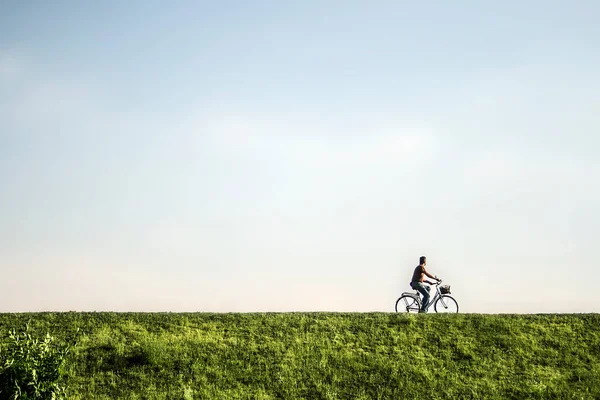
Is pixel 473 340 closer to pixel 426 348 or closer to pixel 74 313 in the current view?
pixel 426 348

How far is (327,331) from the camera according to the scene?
2531 centimetres

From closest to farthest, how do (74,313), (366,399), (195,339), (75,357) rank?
1. (366,399)
2. (75,357)
3. (195,339)
4. (74,313)

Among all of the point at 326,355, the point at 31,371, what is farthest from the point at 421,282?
the point at 31,371

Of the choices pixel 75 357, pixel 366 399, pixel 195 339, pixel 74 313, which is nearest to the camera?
pixel 366 399

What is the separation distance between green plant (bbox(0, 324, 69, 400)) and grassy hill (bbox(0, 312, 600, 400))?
3235 mm

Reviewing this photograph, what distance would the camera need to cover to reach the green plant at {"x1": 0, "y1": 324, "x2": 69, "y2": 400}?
1717cm

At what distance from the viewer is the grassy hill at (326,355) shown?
846 inches

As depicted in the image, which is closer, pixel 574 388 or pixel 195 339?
pixel 574 388

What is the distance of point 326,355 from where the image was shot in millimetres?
23438

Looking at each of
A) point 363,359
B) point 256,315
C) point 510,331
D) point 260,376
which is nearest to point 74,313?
point 256,315

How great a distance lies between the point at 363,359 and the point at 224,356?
5077 millimetres

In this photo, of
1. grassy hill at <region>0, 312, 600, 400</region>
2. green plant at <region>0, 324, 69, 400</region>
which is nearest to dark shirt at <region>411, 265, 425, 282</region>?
grassy hill at <region>0, 312, 600, 400</region>

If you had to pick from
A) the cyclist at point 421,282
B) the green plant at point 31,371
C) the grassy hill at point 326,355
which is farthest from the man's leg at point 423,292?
the green plant at point 31,371

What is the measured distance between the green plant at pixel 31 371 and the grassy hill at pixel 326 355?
3235mm
